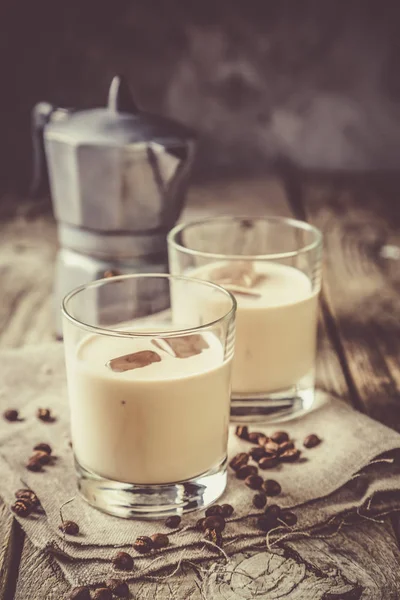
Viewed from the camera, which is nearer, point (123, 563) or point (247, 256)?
point (123, 563)

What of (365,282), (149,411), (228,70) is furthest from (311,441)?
(228,70)

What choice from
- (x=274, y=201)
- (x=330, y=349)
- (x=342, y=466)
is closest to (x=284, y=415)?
(x=342, y=466)

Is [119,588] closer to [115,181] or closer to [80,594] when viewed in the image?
[80,594]

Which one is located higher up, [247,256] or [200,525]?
[247,256]

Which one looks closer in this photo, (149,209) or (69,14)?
(149,209)

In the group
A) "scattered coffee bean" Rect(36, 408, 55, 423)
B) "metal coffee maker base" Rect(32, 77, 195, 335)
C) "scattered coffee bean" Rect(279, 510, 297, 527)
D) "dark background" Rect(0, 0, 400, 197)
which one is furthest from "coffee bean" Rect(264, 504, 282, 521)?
"dark background" Rect(0, 0, 400, 197)

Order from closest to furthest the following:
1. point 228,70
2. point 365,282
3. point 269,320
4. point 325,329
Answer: point 269,320, point 325,329, point 365,282, point 228,70

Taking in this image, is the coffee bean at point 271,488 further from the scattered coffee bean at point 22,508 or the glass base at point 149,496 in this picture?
the scattered coffee bean at point 22,508

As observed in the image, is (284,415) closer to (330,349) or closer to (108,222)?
(330,349)
